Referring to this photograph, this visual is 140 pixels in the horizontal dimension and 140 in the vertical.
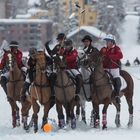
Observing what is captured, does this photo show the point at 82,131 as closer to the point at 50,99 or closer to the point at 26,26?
the point at 50,99

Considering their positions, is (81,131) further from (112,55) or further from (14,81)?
(14,81)

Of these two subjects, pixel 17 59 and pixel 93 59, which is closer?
pixel 93 59

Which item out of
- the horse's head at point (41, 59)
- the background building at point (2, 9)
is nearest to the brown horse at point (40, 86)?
the horse's head at point (41, 59)

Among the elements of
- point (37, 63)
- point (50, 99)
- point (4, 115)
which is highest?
point (37, 63)

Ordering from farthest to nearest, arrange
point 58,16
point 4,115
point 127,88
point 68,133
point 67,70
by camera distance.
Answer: point 58,16 < point 4,115 < point 127,88 < point 67,70 < point 68,133

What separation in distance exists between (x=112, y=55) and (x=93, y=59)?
3.09 feet

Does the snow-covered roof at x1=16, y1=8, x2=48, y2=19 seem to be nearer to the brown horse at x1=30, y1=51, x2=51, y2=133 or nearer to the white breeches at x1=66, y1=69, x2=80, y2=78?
the white breeches at x1=66, y1=69, x2=80, y2=78

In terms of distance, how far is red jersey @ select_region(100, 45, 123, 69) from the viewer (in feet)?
50.6

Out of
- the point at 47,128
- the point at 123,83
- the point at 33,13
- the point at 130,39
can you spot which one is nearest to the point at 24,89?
the point at 47,128

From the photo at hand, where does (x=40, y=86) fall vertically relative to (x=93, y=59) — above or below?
below

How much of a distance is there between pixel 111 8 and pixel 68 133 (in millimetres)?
78041

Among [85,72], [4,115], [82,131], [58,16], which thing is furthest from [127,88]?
[58,16]

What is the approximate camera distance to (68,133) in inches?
540

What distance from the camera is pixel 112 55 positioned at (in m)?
15.4
